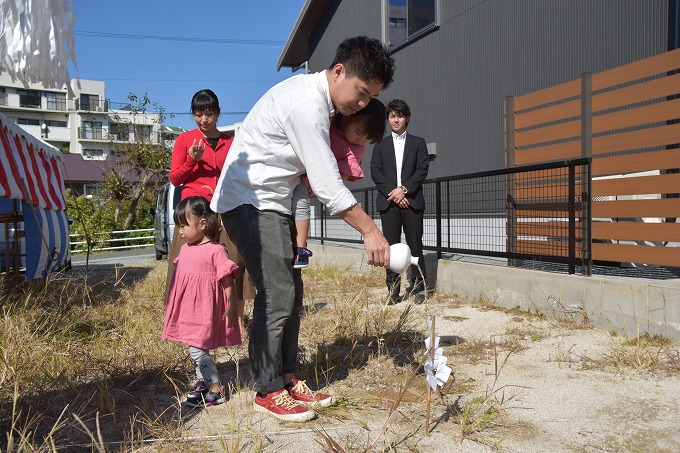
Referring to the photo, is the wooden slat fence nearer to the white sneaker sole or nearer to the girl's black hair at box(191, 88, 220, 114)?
the girl's black hair at box(191, 88, 220, 114)

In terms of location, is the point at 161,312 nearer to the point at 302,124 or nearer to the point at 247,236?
the point at 247,236

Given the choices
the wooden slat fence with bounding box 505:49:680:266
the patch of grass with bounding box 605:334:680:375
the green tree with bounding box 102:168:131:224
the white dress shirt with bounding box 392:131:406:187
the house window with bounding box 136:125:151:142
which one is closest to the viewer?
the patch of grass with bounding box 605:334:680:375

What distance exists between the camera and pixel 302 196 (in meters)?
2.91

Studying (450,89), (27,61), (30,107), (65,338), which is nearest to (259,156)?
(27,61)

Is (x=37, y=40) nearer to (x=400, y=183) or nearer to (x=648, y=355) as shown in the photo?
(x=400, y=183)

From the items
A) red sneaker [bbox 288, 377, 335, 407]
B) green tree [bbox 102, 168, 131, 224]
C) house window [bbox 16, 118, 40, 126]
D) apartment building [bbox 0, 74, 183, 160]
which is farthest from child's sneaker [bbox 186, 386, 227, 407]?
house window [bbox 16, 118, 40, 126]

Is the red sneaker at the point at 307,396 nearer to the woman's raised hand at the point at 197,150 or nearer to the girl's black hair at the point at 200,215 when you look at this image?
the girl's black hair at the point at 200,215

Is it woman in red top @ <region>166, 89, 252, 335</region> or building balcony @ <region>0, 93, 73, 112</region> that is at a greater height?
building balcony @ <region>0, 93, 73, 112</region>

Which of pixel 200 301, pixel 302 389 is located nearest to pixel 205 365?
pixel 200 301

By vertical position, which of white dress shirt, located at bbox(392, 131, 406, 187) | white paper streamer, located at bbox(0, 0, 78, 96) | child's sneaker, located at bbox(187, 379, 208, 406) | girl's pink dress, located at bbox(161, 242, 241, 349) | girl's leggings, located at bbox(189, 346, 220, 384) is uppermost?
white paper streamer, located at bbox(0, 0, 78, 96)

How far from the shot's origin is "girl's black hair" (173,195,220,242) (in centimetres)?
312

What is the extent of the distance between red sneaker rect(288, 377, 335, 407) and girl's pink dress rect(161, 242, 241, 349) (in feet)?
1.49

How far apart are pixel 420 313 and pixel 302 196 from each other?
2565mm

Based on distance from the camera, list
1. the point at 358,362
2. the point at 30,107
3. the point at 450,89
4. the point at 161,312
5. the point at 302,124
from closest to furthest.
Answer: the point at 302,124 → the point at 358,362 → the point at 161,312 → the point at 450,89 → the point at 30,107
